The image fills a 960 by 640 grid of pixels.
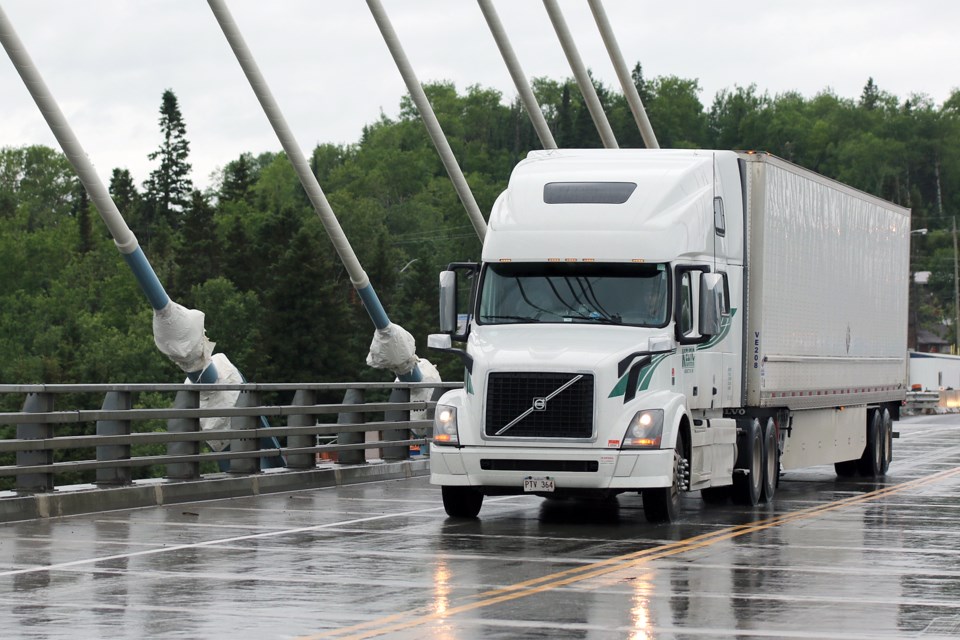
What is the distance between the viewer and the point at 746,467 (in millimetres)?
22094

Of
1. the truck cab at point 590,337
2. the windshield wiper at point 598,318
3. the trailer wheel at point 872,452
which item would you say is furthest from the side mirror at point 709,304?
the trailer wheel at point 872,452

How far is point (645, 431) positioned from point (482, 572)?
4181mm

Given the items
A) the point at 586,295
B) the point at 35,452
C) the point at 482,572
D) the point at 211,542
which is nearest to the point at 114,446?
the point at 35,452

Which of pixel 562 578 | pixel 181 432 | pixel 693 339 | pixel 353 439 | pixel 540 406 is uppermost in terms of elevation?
pixel 693 339

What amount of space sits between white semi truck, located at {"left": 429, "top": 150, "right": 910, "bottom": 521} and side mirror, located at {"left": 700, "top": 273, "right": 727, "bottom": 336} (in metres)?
0.02

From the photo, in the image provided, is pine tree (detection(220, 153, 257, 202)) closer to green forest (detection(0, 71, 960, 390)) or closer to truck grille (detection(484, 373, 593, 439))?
green forest (detection(0, 71, 960, 390))

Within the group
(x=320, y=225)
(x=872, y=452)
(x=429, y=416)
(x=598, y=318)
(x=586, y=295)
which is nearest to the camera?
(x=598, y=318)

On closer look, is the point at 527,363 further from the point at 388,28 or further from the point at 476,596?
the point at 388,28

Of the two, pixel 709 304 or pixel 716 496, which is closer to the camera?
pixel 709 304

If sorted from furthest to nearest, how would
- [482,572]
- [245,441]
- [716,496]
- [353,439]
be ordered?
[353,439] < [245,441] < [716,496] < [482,572]

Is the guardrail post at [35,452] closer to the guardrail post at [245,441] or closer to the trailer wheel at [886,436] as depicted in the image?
the guardrail post at [245,441]

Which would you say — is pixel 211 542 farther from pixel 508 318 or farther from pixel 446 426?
pixel 508 318

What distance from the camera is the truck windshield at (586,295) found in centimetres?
1919

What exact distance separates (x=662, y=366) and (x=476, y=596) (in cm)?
626
